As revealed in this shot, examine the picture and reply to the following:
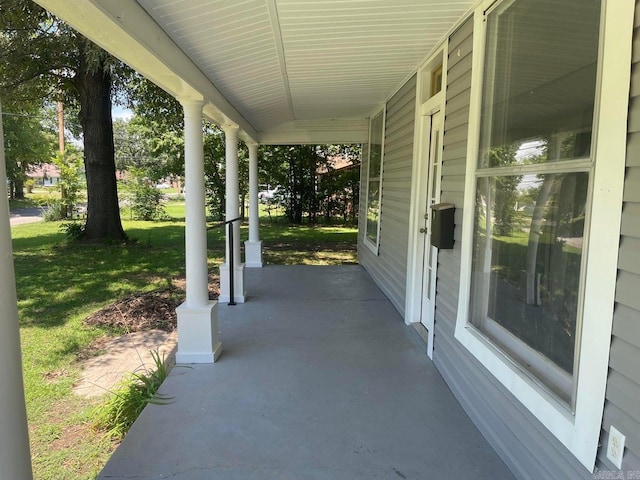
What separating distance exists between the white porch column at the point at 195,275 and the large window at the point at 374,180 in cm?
296

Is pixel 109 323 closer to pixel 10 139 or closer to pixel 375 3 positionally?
pixel 375 3

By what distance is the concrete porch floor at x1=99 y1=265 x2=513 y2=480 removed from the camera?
78.9 inches

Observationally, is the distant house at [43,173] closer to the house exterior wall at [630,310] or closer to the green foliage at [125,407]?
the green foliage at [125,407]

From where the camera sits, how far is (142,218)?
16.0 m

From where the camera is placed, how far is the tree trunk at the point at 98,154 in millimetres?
8719

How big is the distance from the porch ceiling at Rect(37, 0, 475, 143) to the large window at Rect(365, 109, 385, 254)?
1171mm

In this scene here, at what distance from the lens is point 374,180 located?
6.27 m

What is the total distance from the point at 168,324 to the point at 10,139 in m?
19.9

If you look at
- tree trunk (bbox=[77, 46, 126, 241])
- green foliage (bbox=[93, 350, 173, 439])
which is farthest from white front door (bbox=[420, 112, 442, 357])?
tree trunk (bbox=[77, 46, 126, 241])

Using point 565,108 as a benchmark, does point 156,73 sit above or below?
above

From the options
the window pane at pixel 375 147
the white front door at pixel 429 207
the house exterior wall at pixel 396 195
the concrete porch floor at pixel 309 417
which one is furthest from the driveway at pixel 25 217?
the white front door at pixel 429 207

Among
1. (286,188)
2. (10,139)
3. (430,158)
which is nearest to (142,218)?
(286,188)

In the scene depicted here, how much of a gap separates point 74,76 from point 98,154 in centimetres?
165

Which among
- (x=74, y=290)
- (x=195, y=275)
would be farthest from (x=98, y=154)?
(x=195, y=275)
